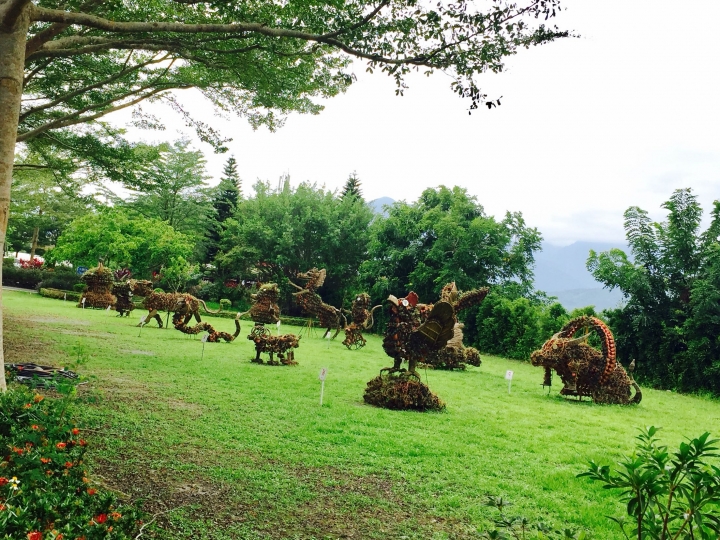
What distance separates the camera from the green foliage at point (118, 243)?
23469 mm

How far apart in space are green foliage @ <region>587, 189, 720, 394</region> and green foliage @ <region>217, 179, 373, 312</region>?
16.7m

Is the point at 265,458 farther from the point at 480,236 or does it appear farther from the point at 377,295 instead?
the point at 377,295

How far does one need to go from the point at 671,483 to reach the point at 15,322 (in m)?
15.2

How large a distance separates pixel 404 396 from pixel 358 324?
986 centimetres

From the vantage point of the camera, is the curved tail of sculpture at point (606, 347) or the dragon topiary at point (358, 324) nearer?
the curved tail of sculpture at point (606, 347)

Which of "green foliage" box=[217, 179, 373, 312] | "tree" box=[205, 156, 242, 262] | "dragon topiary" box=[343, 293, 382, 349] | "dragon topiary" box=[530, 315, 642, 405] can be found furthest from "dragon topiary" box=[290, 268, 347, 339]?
"tree" box=[205, 156, 242, 262]

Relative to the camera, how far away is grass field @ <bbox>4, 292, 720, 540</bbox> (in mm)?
3715

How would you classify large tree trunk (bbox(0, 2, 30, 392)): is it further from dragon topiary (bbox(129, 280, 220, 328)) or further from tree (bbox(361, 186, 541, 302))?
tree (bbox(361, 186, 541, 302))

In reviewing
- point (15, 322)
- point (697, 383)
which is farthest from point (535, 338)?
point (15, 322)

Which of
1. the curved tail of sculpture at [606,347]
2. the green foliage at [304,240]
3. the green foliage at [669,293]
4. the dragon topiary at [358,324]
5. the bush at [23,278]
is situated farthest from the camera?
the green foliage at [304,240]

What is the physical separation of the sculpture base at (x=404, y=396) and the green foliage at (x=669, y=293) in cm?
1027

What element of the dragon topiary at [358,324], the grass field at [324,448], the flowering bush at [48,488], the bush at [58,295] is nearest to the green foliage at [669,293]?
the grass field at [324,448]

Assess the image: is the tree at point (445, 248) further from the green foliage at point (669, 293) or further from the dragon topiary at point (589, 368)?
the dragon topiary at point (589, 368)

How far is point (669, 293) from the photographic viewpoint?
1567 cm
